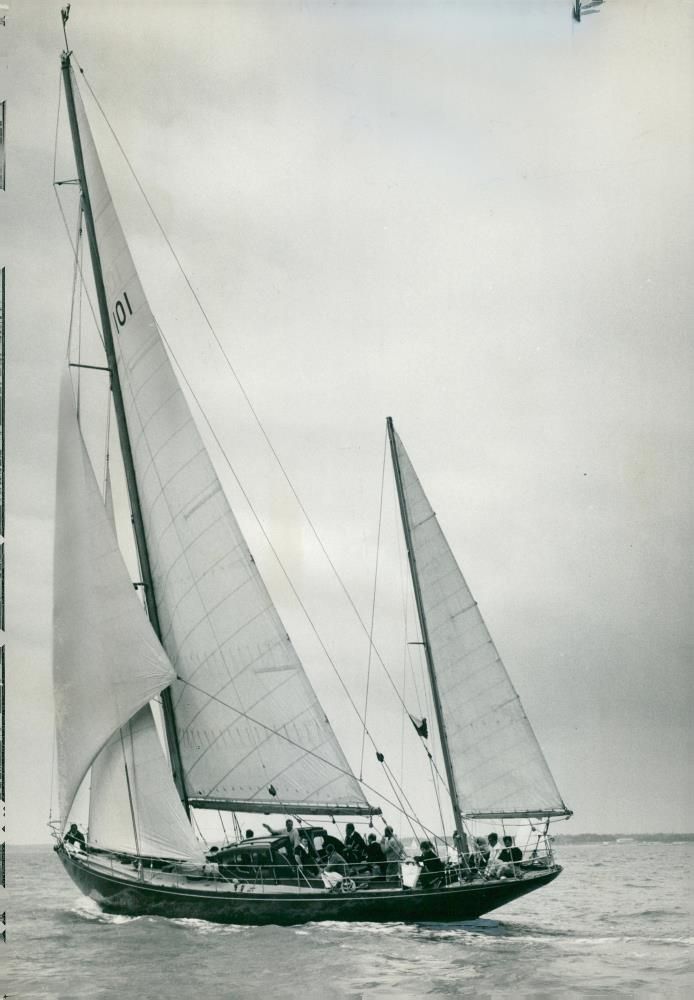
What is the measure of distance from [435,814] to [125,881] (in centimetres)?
263

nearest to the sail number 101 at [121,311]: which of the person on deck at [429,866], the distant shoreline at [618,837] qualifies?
the person on deck at [429,866]

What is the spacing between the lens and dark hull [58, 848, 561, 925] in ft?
31.8

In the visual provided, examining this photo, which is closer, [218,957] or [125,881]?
[218,957]

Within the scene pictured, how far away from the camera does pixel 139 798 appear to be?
386 inches

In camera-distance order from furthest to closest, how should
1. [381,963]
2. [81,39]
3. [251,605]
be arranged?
[251,605] < [81,39] < [381,963]

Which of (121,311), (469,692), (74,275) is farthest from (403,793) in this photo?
(74,275)

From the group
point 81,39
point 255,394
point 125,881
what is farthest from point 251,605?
point 81,39

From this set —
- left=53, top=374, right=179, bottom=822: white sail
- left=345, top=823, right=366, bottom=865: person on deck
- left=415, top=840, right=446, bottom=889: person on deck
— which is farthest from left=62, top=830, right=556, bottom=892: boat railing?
left=53, top=374, right=179, bottom=822: white sail

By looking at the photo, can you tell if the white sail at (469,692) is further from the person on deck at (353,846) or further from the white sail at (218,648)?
the white sail at (218,648)

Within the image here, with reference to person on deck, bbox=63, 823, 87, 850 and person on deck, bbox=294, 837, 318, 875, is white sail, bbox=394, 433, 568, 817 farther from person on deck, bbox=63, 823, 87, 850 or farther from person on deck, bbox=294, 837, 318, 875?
person on deck, bbox=63, 823, 87, 850

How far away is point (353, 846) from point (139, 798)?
179cm

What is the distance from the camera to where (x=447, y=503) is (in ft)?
34.5

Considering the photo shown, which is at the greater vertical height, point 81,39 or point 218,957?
point 81,39

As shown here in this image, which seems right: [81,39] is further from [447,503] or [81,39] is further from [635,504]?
[635,504]
